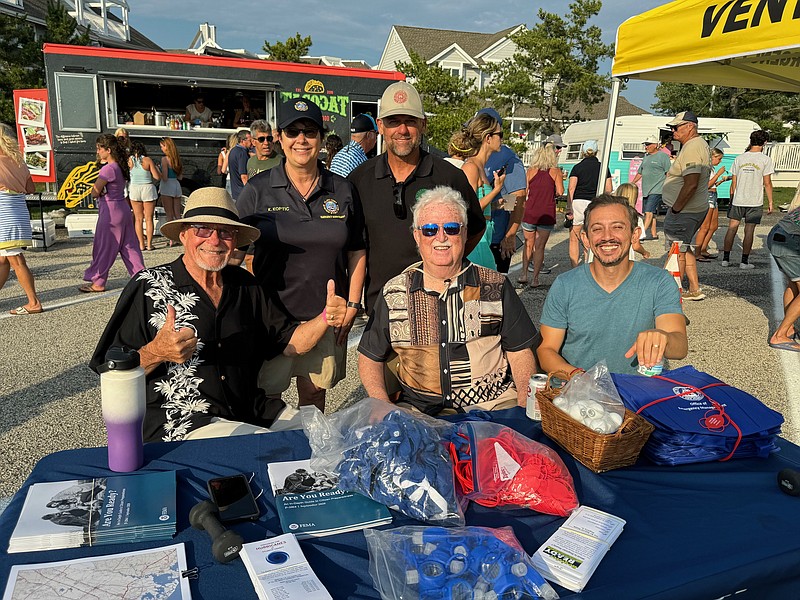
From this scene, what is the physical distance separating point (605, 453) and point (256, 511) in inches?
39.6

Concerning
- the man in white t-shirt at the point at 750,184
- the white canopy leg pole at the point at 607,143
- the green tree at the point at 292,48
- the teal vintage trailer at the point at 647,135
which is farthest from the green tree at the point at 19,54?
the man in white t-shirt at the point at 750,184

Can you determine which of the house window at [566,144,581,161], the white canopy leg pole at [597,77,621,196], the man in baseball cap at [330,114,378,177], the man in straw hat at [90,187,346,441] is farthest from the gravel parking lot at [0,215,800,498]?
the house window at [566,144,581,161]

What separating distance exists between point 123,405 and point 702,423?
1.74 metres

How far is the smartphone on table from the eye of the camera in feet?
4.98

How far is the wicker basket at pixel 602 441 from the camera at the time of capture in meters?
1.74

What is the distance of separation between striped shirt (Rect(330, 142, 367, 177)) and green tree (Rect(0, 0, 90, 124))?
1851cm

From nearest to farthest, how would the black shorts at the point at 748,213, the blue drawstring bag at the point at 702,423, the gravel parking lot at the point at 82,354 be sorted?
1. the blue drawstring bag at the point at 702,423
2. the gravel parking lot at the point at 82,354
3. the black shorts at the point at 748,213

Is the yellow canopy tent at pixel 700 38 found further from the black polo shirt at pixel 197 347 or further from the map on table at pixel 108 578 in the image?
the map on table at pixel 108 578

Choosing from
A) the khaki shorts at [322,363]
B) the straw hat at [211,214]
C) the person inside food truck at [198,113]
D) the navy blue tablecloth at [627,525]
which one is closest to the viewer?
the navy blue tablecloth at [627,525]

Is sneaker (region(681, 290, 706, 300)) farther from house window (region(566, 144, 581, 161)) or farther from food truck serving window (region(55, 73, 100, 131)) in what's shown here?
house window (region(566, 144, 581, 161))

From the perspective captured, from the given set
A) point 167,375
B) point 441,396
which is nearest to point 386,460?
point 441,396

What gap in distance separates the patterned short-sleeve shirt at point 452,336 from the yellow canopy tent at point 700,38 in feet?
10.7

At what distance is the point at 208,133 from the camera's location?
12.4 metres

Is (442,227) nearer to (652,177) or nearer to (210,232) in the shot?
(210,232)
